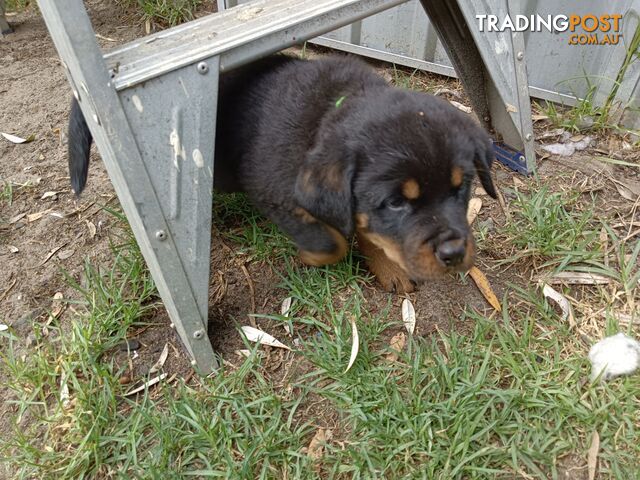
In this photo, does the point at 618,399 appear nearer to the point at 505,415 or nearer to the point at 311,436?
the point at 505,415

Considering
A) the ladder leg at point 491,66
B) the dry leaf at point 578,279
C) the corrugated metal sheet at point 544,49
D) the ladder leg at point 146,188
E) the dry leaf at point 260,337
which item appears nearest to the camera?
the ladder leg at point 146,188

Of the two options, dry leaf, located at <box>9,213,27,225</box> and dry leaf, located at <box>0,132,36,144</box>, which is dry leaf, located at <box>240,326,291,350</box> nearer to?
dry leaf, located at <box>9,213,27,225</box>

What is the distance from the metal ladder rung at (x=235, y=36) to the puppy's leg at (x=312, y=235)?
0.70 metres

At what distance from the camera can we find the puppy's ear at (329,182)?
1972mm

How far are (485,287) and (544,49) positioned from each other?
211 centimetres

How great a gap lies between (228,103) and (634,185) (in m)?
2.38

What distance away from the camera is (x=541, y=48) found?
3693 mm

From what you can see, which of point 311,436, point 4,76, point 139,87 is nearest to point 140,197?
point 139,87

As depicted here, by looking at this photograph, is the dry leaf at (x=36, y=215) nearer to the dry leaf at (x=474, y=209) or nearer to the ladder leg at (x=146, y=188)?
the ladder leg at (x=146, y=188)

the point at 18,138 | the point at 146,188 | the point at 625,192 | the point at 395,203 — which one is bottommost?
the point at 625,192

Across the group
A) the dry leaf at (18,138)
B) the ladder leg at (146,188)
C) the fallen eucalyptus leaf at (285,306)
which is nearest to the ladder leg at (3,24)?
the dry leaf at (18,138)

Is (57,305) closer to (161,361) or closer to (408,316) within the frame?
(161,361)

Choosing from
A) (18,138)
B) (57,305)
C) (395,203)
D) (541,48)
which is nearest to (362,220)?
(395,203)

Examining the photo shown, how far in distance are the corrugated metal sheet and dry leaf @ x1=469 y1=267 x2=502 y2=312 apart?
4.36 ft
